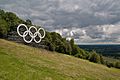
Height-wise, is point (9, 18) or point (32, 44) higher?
point (9, 18)

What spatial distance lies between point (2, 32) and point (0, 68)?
68.3 meters

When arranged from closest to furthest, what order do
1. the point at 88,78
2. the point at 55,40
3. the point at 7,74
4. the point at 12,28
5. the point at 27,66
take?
the point at 7,74
the point at 27,66
the point at 88,78
the point at 12,28
the point at 55,40

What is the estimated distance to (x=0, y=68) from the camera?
1617 inches

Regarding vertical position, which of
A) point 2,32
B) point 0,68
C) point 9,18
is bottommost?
point 0,68

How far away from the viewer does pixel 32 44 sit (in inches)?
3812

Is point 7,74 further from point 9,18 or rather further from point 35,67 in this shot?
point 9,18

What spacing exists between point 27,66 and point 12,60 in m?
4.32

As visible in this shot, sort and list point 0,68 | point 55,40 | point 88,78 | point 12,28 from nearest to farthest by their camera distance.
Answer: point 0,68
point 88,78
point 12,28
point 55,40

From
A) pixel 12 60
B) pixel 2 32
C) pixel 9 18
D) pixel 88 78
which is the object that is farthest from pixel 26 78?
pixel 9 18

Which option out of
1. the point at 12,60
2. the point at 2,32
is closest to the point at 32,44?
the point at 2,32

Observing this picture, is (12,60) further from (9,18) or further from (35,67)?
(9,18)

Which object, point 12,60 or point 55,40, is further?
point 55,40

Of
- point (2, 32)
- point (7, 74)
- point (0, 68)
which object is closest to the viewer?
point (7, 74)

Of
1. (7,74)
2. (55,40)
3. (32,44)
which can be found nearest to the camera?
(7,74)
